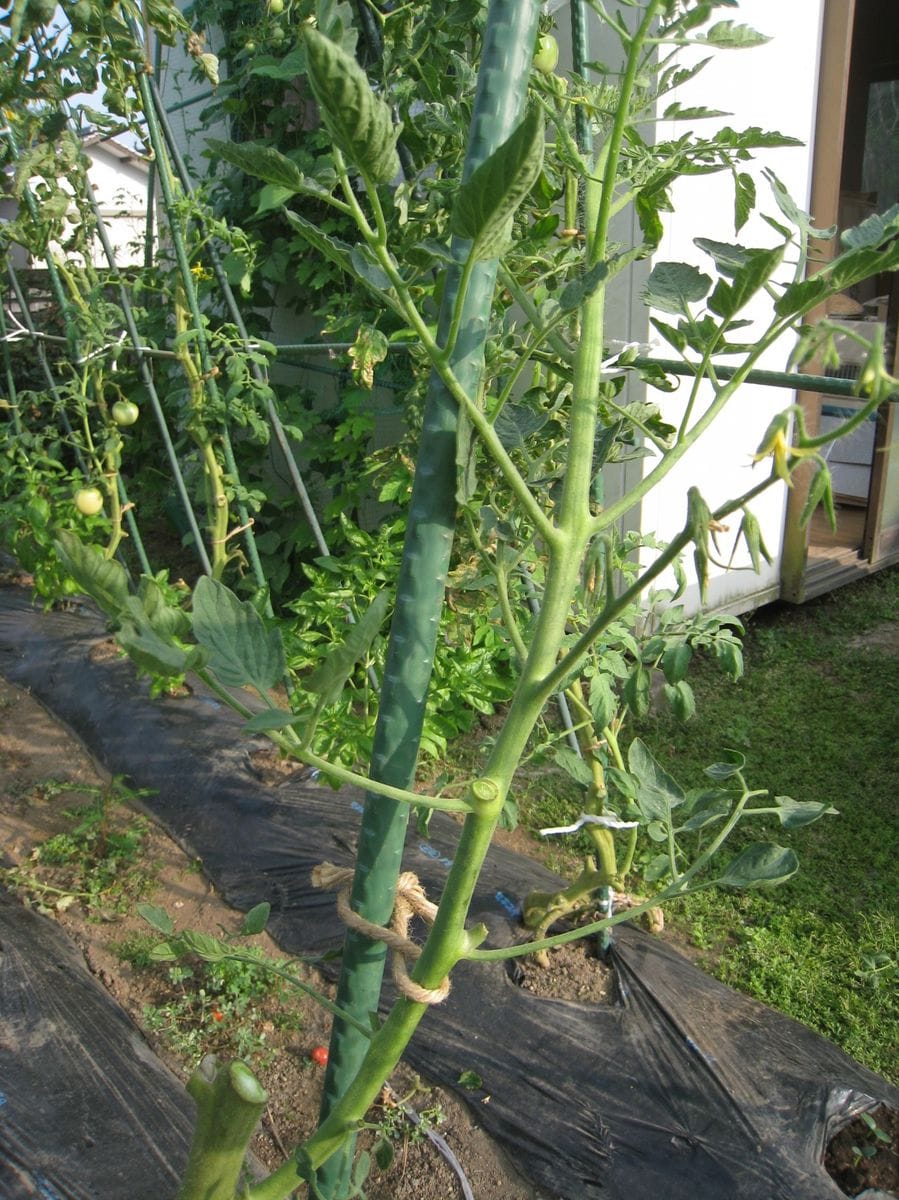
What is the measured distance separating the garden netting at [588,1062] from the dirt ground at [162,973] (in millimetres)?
49

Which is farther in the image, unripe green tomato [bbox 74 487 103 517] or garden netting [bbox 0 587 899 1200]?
unripe green tomato [bbox 74 487 103 517]

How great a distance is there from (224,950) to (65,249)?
2621mm

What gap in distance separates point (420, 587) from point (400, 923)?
1.19 ft

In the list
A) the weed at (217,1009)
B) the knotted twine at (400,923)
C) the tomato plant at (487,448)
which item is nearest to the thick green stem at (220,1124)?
the tomato plant at (487,448)

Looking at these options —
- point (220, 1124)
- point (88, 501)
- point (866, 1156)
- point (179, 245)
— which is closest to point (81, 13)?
point (179, 245)

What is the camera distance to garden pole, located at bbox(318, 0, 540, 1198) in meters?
0.79

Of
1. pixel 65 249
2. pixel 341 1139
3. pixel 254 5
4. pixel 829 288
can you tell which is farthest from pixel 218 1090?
pixel 254 5

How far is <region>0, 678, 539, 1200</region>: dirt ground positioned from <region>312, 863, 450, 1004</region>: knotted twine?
0.77 meters

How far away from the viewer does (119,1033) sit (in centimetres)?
168

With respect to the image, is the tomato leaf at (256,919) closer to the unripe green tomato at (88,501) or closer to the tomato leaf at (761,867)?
the tomato leaf at (761,867)

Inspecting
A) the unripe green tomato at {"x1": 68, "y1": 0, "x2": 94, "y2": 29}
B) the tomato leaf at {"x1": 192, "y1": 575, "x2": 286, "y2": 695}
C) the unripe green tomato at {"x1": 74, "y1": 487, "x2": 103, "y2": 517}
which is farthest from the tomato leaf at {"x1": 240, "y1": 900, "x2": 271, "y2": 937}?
the unripe green tomato at {"x1": 74, "y1": 487, "x2": 103, "y2": 517}

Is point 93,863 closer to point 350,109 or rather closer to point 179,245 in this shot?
point 179,245

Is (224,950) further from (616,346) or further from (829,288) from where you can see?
(616,346)

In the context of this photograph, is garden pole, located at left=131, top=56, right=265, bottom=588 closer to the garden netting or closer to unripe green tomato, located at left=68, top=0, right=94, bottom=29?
unripe green tomato, located at left=68, top=0, right=94, bottom=29
